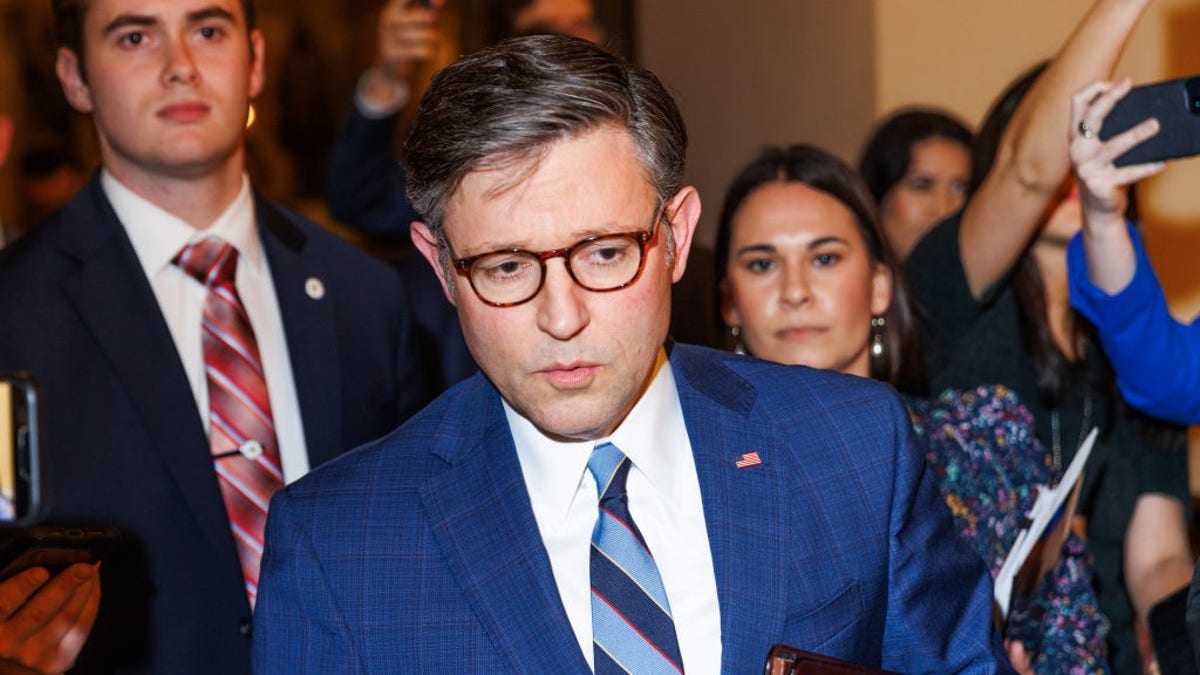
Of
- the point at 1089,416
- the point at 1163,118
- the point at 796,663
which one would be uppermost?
the point at 1163,118

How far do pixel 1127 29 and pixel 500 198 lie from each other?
148 cm

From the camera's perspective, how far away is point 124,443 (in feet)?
8.14

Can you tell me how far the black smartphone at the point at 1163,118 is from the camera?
8.32 ft

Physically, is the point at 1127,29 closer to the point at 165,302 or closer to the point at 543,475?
the point at 543,475

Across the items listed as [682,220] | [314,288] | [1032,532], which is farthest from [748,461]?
[314,288]

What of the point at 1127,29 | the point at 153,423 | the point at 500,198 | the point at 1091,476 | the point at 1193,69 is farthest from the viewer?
the point at 1193,69

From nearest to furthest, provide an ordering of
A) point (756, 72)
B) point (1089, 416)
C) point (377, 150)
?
point (1089, 416) < point (377, 150) < point (756, 72)

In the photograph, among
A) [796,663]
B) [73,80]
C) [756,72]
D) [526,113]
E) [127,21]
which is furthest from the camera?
[756,72]

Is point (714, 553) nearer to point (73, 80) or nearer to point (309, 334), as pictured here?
point (309, 334)

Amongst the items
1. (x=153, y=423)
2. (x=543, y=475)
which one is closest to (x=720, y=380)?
(x=543, y=475)

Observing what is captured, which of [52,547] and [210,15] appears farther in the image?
[210,15]

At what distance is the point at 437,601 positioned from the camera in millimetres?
1825

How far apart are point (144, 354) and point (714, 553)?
1.13m

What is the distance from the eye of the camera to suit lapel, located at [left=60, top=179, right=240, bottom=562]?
2496 mm
